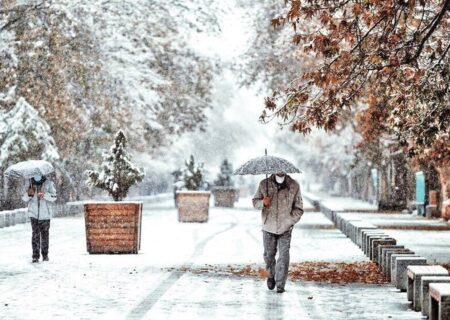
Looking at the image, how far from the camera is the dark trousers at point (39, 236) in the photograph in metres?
19.8

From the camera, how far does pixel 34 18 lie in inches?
1352

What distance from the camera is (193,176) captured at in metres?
Answer: 48.4

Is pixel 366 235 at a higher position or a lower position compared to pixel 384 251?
higher

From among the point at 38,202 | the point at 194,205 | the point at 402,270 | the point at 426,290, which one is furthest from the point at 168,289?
the point at 194,205

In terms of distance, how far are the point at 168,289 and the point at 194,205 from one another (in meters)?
22.7

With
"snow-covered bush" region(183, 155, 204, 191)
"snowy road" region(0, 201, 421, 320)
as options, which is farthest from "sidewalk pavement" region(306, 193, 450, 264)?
"snow-covered bush" region(183, 155, 204, 191)

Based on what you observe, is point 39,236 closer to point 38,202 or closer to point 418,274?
point 38,202

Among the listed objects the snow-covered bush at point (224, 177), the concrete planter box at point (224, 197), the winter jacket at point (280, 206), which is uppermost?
the snow-covered bush at point (224, 177)

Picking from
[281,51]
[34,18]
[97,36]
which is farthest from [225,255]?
[281,51]

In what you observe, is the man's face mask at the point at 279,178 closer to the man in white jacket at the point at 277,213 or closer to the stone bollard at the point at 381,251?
the man in white jacket at the point at 277,213

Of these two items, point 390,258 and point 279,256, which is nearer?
point 279,256

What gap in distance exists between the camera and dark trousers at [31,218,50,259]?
19781 mm

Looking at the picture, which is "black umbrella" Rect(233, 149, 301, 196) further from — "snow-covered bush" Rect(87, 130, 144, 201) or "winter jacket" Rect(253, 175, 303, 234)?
"snow-covered bush" Rect(87, 130, 144, 201)

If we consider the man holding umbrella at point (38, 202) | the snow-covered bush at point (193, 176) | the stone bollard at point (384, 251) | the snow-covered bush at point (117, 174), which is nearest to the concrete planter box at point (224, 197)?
the snow-covered bush at point (193, 176)
